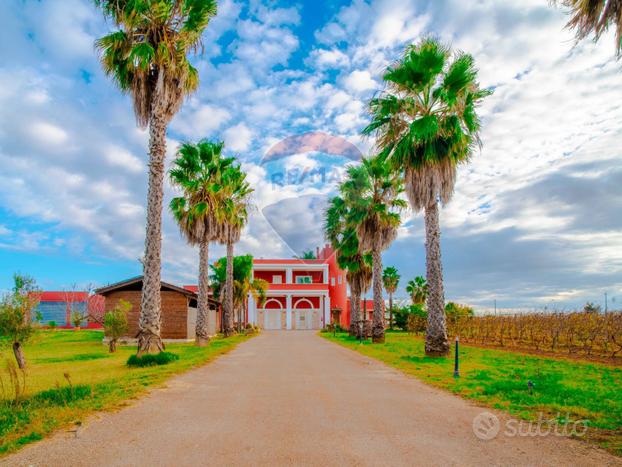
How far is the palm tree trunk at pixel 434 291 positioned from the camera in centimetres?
1905

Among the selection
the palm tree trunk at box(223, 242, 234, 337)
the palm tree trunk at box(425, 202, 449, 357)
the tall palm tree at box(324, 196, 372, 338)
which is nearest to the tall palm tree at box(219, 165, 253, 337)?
the palm tree trunk at box(223, 242, 234, 337)

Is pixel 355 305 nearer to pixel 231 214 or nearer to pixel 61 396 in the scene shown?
pixel 231 214

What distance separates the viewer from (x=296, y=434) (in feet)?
21.7

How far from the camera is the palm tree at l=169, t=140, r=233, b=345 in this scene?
27.8m

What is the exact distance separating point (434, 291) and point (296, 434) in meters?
13.9

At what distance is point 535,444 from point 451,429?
1.17 metres

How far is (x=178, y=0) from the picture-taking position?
18.7m

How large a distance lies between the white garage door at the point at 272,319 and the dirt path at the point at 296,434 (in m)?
55.3

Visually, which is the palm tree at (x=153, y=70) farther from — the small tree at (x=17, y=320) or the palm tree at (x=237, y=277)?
the palm tree at (x=237, y=277)

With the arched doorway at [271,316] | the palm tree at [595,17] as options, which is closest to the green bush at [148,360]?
the palm tree at [595,17]

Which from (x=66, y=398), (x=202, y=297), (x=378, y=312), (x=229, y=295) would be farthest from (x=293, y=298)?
(x=66, y=398)

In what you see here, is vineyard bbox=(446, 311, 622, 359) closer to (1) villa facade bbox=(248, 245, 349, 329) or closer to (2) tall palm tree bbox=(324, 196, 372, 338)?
(2) tall palm tree bbox=(324, 196, 372, 338)

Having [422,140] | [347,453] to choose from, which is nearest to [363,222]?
[422,140]

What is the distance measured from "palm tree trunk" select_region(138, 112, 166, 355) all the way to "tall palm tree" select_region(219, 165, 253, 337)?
1065 centimetres
